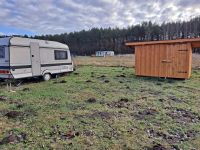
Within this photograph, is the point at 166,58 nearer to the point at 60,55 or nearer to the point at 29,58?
the point at 60,55

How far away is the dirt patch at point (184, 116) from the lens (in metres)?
5.00

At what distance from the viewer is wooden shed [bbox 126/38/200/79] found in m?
11.7

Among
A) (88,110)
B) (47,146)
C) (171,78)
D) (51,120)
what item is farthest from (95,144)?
(171,78)

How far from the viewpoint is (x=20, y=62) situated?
9562 millimetres

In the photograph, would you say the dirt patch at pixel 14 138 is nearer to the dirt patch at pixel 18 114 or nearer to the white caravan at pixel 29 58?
the dirt patch at pixel 18 114

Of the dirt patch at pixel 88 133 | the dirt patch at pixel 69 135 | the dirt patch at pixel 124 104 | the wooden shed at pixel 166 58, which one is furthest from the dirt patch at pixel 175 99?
the wooden shed at pixel 166 58

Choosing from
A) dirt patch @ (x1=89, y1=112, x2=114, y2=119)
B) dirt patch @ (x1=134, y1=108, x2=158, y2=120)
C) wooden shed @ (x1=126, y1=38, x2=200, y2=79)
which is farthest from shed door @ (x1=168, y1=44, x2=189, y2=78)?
dirt patch @ (x1=89, y1=112, x2=114, y2=119)

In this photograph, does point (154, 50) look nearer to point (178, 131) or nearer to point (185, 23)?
point (178, 131)

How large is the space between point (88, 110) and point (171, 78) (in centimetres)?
821

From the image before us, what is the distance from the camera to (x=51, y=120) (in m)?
4.91

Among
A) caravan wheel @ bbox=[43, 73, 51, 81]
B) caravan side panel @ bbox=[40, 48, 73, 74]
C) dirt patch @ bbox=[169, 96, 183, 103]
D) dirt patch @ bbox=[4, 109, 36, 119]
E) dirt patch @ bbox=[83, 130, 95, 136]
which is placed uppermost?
caravan side panel @ bbox=[40, 48, 73, 74]

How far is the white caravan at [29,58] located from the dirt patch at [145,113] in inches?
251

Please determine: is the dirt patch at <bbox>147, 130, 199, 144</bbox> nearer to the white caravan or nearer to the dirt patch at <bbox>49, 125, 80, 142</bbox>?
the dirt patch at <bbox>49, 125, 80, 142</bbox>

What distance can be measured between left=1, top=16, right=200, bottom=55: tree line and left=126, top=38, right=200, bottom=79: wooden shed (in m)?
54.2
